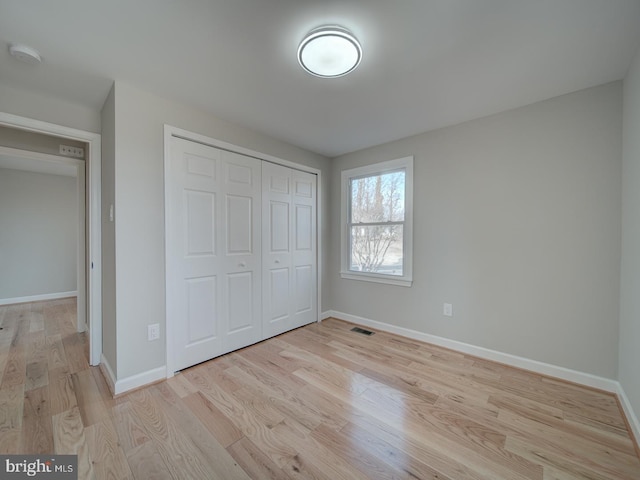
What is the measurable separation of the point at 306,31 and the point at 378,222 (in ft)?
7.37

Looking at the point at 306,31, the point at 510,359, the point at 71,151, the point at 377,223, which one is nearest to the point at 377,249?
the point at 377,223

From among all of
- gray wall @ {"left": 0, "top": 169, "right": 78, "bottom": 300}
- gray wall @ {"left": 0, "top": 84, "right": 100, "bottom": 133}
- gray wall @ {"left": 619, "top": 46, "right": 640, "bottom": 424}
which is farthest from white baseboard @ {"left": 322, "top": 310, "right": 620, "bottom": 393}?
gray wall @ {"left": 0, "top": 169, "right": 78, "bottom": 300}

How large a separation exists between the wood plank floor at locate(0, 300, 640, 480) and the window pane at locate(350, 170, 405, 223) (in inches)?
64.6

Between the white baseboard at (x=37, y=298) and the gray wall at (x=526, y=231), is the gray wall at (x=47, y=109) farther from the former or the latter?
the white baseboard at (x=37, y=298)

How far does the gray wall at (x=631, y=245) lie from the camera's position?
1562mm

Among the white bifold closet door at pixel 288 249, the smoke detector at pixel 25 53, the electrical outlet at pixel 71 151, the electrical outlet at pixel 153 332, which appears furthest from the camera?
the white bifold closet door at pixel 288 249

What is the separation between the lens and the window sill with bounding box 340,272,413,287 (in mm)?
3021

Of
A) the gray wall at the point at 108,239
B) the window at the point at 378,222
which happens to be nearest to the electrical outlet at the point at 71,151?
the gray wall at the point at 108,239

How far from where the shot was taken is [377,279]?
3.29 m

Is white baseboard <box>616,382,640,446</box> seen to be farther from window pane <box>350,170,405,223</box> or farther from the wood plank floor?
window pane <box>350,170,405,223</box>

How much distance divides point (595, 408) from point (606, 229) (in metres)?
1.30

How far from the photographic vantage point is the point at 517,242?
2309 mm

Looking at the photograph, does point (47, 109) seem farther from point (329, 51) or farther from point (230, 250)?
point (329, 51)

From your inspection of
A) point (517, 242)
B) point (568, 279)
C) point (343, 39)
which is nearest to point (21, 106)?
point (343, 39)
